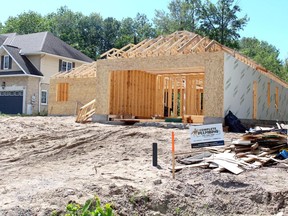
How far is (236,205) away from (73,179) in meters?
3.14

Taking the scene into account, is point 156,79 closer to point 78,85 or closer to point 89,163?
point 78,85

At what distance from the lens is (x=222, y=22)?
43.5m

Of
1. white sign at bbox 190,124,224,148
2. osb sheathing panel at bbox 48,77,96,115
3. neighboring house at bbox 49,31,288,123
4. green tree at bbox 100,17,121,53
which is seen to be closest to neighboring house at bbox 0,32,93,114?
osb sheathing panel at bbox 48,77,96,115

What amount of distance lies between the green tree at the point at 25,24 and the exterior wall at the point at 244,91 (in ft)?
137

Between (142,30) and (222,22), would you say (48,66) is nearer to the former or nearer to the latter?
(222,22)

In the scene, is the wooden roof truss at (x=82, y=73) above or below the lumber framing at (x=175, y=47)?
below

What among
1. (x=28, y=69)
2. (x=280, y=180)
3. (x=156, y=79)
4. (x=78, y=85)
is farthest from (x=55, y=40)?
(x=280, y=180)

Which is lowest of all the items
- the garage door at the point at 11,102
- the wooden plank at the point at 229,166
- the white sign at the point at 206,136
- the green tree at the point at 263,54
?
the wooden plank at the point at 229,166

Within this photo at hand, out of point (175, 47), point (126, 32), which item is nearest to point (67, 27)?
point (126, 32)

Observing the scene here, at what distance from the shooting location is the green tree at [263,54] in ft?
169

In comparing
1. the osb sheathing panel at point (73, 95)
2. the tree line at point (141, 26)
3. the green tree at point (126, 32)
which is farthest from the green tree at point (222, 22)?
the osb sheathing panel at point (73, 95)

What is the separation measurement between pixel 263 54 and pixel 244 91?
40.9 metres

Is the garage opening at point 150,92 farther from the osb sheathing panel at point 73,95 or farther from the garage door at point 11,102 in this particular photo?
the garage door at point 11,102

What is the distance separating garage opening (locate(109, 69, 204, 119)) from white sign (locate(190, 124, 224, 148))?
11418 mm
